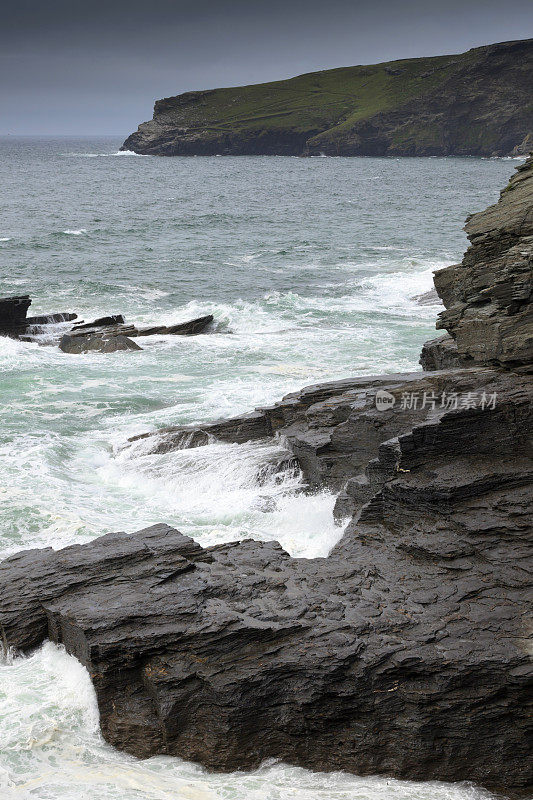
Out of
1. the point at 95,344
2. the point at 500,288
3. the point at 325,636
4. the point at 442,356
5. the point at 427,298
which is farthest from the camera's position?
the point at 427,298

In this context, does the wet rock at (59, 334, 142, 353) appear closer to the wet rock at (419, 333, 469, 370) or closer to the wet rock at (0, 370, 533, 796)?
the wet rock at (419, 333, 469, 370)

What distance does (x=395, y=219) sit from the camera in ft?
255

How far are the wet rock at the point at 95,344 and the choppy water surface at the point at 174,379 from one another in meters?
0.78

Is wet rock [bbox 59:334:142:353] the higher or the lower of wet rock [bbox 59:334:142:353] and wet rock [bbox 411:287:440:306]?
the lower

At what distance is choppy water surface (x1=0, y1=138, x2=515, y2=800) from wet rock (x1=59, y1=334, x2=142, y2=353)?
784mm

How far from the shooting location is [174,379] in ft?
94.2

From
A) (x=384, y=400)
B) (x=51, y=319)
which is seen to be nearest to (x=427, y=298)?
(x=51, y=319)

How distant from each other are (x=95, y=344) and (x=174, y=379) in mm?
6049

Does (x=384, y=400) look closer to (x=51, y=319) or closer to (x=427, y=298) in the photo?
(x=51, y=319)

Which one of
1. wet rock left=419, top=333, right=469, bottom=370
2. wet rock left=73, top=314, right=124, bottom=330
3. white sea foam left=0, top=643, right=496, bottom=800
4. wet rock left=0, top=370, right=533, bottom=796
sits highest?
wet rock left=419, top=333, right=469, bottom=370

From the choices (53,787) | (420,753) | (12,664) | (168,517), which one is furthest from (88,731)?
(168,517)

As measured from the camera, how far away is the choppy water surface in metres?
10.2

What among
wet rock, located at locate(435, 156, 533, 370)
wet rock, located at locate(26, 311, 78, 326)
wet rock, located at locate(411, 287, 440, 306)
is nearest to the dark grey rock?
wet rock, located at locate(435, 156, 533, 370)

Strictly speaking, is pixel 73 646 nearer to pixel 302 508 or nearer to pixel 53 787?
pixel 53 787
